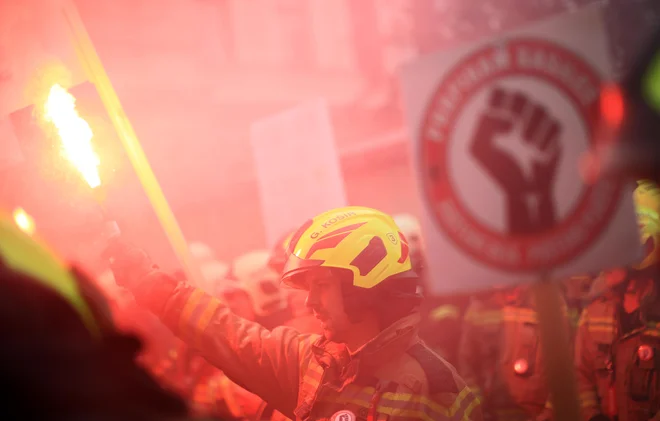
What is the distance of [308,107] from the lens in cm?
599

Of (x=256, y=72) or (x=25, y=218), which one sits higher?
(x=256, y=72)

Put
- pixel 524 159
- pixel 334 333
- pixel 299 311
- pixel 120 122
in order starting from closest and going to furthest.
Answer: pixel 524 159, pixel 334 333, pixel 120 122, pixel 299 311

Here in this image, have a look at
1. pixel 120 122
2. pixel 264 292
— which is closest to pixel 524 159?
pixel 120 122

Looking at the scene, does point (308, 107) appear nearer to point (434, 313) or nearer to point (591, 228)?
point (434, 313)

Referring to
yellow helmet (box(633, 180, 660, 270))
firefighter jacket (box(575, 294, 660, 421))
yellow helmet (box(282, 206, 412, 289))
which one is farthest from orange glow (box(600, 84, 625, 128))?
firefighter jacket (box(575, 294, 660, 421))

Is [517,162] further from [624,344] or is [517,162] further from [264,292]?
[264,292]

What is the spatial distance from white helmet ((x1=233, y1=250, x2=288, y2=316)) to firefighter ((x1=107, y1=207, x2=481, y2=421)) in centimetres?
265

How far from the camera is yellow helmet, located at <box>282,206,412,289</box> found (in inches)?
125

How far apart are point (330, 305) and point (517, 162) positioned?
4.13 ft

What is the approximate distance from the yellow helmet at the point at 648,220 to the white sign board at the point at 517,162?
10.1 ft

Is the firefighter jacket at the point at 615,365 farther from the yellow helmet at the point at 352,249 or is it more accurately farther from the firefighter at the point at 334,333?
the yellow helmet at the point at 352,249

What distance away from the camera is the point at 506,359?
580 cm

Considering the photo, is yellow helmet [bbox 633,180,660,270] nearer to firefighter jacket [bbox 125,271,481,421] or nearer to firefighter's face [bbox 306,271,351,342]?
firefighter jacket [bbox 125,271,481,421]

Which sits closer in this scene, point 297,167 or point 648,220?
point 648,220
